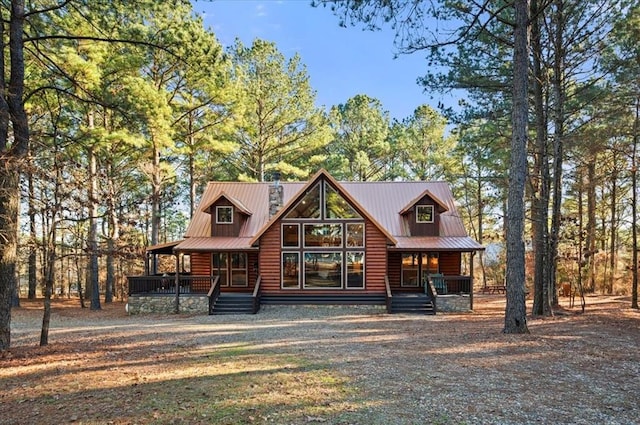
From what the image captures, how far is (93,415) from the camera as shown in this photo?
15.4 feet

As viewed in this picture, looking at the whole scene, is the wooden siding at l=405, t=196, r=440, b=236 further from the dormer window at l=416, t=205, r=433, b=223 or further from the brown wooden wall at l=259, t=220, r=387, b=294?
the brown wooden wall at l=259, t=220, r=387, b=294

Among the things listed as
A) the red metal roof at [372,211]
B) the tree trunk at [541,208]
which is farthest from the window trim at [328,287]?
the tree trunk at [541,208]

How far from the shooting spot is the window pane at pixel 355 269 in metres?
16.6

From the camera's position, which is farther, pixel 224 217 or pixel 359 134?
pixel 359 134

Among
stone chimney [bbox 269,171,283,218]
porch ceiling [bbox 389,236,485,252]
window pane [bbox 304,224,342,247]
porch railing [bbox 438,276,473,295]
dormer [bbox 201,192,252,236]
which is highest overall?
stone chimney [bbox 269,171,283,218]

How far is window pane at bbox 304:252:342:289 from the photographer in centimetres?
1667

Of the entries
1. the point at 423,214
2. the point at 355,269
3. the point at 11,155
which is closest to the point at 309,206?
the point at 355,269

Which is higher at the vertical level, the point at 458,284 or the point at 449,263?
the point at 449,263

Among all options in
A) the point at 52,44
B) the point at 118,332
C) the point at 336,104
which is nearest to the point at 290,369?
the point at 118,332

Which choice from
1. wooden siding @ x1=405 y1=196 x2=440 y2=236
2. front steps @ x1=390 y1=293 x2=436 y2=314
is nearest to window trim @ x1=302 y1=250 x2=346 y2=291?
front steps @ x1=390 y1=293 x2=436 y2=314

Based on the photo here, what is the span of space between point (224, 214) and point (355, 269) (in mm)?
6406

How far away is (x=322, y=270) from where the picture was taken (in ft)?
54.9

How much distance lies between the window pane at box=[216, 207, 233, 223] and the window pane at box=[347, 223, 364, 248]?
5.46m

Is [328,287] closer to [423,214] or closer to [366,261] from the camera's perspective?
[366,261]
